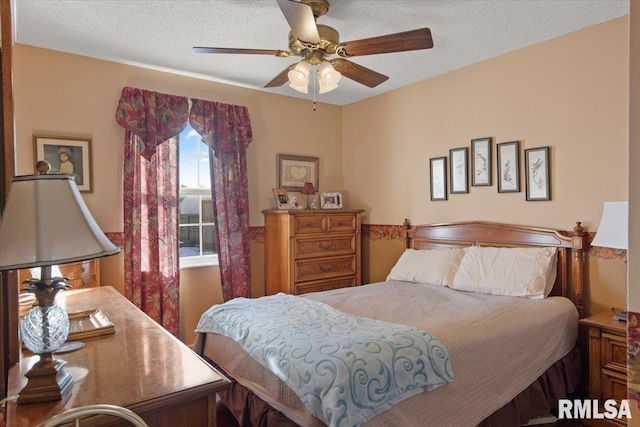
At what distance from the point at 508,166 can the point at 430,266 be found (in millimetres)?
1058

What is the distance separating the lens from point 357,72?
2.54 metres

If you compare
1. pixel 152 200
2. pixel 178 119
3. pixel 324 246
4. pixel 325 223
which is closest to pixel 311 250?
pixel 324 246

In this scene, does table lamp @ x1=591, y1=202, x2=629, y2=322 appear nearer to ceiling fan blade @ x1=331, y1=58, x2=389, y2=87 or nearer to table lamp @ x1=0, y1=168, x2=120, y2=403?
ceiling fan blade @ x1=331, y1=58, x2=389, y2=87

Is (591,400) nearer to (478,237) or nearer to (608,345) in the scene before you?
(608,345)

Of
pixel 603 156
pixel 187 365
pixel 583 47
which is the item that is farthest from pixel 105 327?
pixel 583 47

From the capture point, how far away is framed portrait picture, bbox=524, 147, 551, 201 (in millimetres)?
2973

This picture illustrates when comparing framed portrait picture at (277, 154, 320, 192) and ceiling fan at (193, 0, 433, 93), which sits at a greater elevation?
ceiling fan at (193, 0, 433, 93)

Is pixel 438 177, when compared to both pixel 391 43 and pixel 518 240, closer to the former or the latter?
pixel 518 240

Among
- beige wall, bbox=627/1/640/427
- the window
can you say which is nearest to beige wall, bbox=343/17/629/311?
the window

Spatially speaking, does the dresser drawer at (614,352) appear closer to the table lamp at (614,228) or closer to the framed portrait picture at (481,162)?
the table lamp at (614,228)

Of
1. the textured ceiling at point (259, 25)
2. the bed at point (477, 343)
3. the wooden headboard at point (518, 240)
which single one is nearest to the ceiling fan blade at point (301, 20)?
the textured ceiling at point (259, 25)

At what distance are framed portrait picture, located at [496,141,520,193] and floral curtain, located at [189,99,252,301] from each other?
2373mm

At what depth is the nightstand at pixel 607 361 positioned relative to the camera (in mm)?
2246

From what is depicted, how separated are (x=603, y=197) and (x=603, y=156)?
285mm
